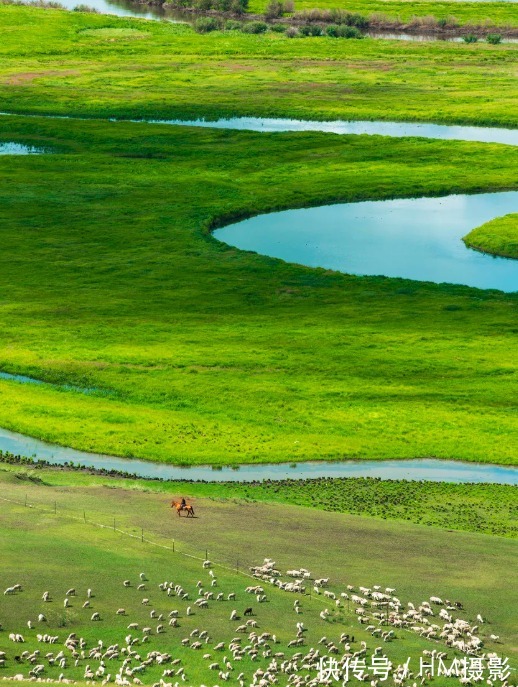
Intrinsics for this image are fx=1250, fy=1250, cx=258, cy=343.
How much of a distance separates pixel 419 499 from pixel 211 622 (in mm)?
18413

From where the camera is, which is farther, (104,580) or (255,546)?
(255,546)

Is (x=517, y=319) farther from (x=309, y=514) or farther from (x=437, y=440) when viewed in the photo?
(x=309, y=514)

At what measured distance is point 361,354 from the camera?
71.7 m

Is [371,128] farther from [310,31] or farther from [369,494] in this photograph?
[369,494]

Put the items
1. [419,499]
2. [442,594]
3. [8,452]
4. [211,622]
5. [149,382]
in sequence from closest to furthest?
[211,622] < [442,594] < [419,499] < [8,452] < [149,382]

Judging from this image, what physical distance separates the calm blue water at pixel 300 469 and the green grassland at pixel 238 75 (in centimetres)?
8492

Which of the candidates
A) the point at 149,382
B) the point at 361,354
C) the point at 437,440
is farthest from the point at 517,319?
the point at 149,382

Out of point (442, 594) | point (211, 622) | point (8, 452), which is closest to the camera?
point (211, 622)

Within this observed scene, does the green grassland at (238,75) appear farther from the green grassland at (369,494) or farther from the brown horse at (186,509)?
the brown horse at (186,509)

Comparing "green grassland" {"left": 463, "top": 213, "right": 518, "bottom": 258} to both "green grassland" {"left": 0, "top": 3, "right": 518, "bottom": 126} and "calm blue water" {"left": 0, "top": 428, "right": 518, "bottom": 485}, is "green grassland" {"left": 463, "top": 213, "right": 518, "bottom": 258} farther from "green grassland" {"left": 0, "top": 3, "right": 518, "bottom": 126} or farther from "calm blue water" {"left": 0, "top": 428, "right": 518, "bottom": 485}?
"green grassland" {"left": 0, "top": 3, "right": 518, "bottom": 126}

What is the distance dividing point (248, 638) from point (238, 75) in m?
131

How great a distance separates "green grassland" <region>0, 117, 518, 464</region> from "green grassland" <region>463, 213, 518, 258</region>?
12.3 meters

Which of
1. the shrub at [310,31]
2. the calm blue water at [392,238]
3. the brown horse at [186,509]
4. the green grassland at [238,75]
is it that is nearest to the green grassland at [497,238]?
the calm blue water at [392,238]

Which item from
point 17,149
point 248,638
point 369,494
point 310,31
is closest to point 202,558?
point 248,638
